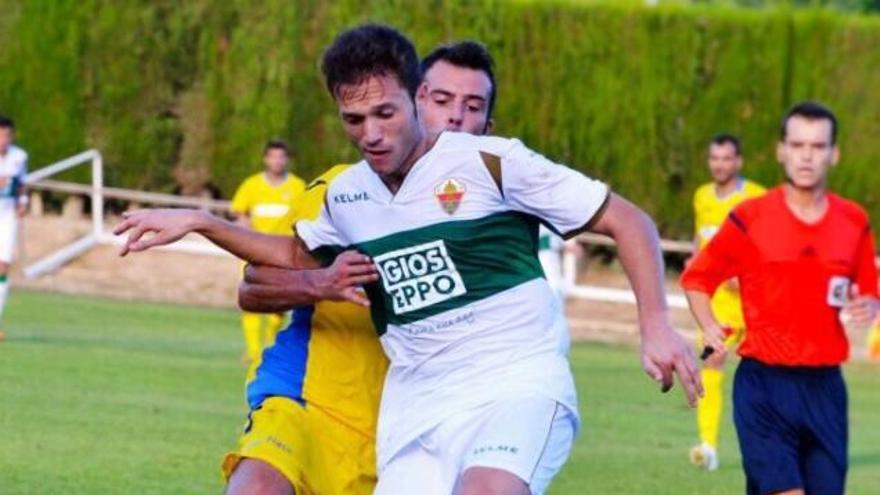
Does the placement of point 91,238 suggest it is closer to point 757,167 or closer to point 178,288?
point 178,288

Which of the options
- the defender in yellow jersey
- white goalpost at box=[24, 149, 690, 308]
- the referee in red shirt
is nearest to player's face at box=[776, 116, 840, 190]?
the referee in red shirt

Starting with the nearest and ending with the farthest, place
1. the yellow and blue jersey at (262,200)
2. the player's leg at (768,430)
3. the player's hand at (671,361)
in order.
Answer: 1. the player's hand at (671,361)
2. the player's leg at (768,430)
3. the yellow and blue jersey at (262,200)

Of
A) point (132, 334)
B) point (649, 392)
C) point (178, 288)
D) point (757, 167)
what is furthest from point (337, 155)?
point (649, 392)

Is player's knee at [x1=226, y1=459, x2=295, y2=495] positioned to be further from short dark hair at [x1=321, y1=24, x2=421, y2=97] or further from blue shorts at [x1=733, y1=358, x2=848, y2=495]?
blue shorts at [x1=733, y1=358, x2=848, y2=495]

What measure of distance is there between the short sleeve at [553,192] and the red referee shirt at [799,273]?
3.17 metres

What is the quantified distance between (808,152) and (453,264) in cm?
336

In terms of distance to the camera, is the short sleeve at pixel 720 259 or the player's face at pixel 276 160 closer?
the short sleeve at pixel 720 259

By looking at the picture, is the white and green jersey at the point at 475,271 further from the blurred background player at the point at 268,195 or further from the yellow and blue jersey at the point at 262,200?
the yellow and blue jersey at the point at 262,200

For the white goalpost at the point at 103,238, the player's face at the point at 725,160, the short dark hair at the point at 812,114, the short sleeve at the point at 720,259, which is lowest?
the white goalpost at the point at 103,238


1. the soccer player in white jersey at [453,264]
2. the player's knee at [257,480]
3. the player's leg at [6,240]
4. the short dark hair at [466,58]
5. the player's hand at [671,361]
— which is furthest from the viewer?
the player's leg at [6,240]

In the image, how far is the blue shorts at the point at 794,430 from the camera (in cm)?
954

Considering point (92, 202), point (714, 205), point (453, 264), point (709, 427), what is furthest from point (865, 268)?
point (92, 202)

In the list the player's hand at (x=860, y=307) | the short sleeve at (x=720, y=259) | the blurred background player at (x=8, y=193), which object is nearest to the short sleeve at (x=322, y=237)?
the short sleeve at (x=720, y=259)

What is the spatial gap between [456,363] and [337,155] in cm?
2600
